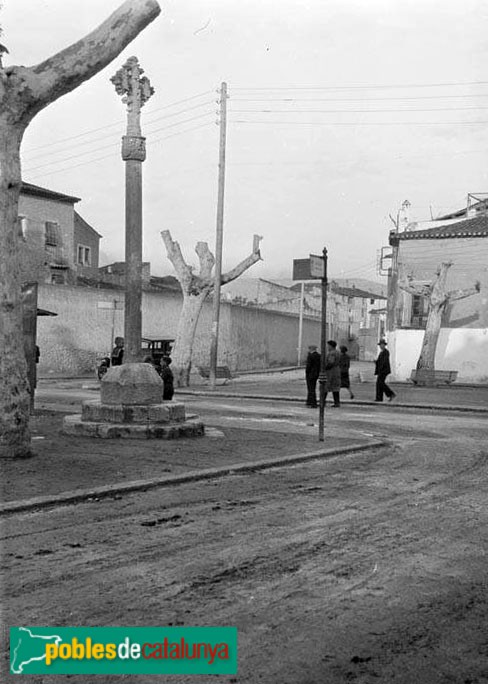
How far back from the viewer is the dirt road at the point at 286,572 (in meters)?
3.77

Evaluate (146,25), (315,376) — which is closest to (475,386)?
(315,376)

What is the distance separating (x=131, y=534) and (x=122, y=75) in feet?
28.9

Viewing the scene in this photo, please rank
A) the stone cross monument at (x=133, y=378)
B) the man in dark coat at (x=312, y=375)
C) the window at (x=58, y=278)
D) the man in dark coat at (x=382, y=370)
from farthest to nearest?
the window at (x=58, y=278) → the man in dark coat at (x=382, y=370) → the man in dark coat at (x=312, y=375) → the stone cross monument at (x=133, y=378)

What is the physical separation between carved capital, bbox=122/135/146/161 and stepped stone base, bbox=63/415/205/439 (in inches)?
163

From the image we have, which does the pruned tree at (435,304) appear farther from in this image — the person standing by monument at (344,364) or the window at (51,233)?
the window at (51,233)

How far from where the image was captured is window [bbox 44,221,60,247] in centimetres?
4598

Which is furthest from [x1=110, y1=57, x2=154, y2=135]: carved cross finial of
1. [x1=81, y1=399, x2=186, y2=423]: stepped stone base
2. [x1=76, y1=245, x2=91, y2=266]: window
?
[x1=76, y1=245, x2=91, y2=266]: window

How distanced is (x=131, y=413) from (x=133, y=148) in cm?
409

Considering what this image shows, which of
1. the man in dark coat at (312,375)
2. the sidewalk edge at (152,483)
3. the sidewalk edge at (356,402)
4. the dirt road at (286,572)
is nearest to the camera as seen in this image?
the dirt road at (286,572)

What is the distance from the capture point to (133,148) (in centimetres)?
1244

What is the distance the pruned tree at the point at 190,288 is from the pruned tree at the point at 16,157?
17508mm

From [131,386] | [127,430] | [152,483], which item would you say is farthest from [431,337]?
[152,483]

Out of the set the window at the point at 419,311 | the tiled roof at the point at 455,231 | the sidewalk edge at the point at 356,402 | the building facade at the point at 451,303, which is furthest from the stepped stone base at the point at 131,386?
the window at the point at 419,311

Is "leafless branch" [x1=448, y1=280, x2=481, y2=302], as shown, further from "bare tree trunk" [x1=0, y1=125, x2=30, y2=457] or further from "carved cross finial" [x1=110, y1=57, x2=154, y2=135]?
"bare tree trunk" [x1=0, y1=125, x2=30, y2=457]
